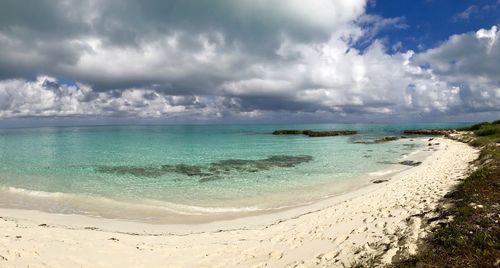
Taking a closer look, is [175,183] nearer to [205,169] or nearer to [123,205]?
[123,205]

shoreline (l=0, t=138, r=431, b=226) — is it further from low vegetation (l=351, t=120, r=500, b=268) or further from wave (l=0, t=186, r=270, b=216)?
low vegetation (l=351, t=120, r=500, b=268)

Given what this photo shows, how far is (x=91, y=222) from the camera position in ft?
45.9

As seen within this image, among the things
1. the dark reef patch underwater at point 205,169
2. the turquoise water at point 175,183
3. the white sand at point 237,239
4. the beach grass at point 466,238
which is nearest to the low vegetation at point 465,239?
the beach grass at point 466,238

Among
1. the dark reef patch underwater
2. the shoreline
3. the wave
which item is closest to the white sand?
the shoreline

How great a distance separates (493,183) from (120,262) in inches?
572

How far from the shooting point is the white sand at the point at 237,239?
834 cm

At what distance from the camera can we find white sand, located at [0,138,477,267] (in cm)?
834

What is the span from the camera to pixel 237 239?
11.1 meters

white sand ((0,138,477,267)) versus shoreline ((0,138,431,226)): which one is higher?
white sand ((0,138,477,267))

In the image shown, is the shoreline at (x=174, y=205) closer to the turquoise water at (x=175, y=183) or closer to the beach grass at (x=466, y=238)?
the turquoise water at (x=175, y=183)

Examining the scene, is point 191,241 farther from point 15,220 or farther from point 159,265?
point 15,220

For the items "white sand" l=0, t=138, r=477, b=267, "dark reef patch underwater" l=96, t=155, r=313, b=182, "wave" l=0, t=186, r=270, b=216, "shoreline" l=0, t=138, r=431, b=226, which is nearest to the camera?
"white sand" l=0, t=138, r=477, b=267

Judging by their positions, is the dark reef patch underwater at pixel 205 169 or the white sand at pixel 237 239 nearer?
the white sand at pixel 237 239

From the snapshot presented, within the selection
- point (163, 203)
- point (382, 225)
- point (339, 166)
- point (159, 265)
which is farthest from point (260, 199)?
point (339, 166)
